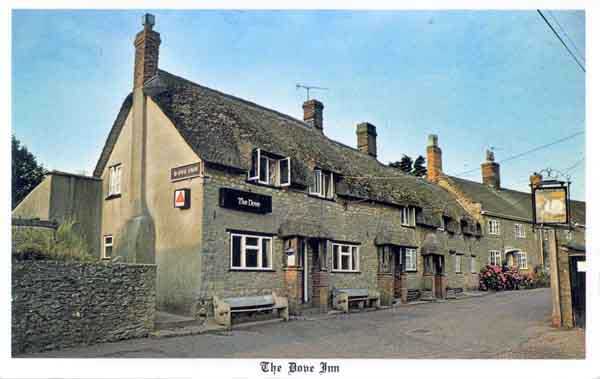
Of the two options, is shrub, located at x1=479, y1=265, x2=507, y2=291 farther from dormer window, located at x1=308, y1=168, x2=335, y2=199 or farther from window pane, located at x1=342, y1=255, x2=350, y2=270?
dormer window, located at x1=308, y1=168, x2=335, y2=199

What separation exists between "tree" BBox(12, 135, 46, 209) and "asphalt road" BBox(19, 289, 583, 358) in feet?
9.85

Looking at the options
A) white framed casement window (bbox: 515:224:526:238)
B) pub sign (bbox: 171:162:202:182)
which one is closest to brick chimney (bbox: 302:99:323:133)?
pub sign (bbox: 171:162:202:182)

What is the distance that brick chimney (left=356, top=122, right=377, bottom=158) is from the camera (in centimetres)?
2238

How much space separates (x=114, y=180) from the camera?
1447cm

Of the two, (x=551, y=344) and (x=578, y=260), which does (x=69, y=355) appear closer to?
(x=551, y=344)

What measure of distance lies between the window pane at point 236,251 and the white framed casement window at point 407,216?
7.75 m

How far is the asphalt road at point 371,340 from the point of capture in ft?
28.6

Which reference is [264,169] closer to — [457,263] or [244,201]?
[244,201]

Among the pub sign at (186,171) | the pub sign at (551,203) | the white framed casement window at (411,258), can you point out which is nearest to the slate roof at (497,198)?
the white framed casement window at (411,258)

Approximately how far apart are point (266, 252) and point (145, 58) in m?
5.43

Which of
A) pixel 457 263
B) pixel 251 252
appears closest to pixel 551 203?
pixel 251 252

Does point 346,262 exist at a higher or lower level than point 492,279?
higher

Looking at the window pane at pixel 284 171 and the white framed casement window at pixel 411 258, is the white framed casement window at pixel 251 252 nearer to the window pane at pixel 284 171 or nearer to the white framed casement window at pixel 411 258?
the window pane at pixel 284 171

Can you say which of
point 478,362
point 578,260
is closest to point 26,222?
point 478,362
